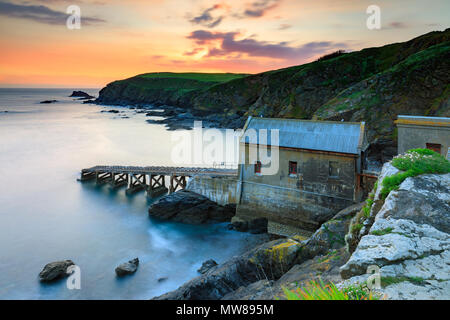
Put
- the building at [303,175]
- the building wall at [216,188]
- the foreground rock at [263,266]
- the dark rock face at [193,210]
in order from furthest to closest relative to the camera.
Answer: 1. the dark rock face at [193,210]
2. the building wall at [216,188]
3. the building at [303,175]
4. the foreground rock at [263,266]

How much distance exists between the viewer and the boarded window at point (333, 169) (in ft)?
67.8

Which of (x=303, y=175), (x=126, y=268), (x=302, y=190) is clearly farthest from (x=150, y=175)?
(x=303, y=175)

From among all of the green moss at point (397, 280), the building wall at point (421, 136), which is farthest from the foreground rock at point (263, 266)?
the building wall at point (421, 136)

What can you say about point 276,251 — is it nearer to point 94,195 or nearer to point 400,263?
point 400,263

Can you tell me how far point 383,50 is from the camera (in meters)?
78.9

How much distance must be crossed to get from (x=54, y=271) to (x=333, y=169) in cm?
1805

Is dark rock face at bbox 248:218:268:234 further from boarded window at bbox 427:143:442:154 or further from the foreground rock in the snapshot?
boarded window at bbox 427:143:442:154

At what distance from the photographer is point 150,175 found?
1260 inches

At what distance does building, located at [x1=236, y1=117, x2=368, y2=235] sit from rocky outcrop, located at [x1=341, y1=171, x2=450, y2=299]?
1318 cm

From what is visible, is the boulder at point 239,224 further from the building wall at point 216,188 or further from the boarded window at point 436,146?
the boarded window at point 436,146

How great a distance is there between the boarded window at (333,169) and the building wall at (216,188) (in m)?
7.09

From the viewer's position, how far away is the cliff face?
40781 mm

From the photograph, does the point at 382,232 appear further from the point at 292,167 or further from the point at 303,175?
the point at 292,167

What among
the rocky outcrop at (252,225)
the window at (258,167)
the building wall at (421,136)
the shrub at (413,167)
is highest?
the building wall at (421,136)
